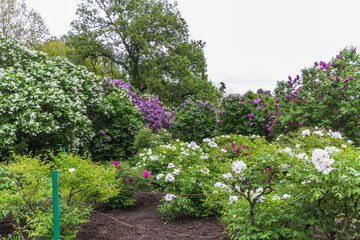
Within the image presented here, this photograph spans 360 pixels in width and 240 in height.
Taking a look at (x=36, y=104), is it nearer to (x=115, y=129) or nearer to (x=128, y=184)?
(x=128, y=184)

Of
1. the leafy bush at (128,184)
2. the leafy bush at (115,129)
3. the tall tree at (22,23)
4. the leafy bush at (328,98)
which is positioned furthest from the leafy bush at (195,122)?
the tall tree at (22,23)

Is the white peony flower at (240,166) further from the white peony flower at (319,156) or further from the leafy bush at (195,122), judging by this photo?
the leafy bush at (195,122)

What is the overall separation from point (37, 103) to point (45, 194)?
10.7ft

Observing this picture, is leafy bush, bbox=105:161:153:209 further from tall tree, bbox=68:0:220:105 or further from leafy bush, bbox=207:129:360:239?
tall tree, bbox=68:0:220:105

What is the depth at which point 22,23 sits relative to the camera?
14797 millimetres

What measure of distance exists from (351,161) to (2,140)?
Answer: 5.65 m

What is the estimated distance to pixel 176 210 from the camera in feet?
11.4

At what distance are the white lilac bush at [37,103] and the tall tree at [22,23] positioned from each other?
8349 mm

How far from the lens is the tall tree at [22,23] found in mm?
13914

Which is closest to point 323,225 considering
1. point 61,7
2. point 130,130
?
point 130,130

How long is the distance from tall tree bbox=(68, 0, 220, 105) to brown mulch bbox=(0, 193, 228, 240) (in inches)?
A: 354

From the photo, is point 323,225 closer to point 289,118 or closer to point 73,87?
point 289,118

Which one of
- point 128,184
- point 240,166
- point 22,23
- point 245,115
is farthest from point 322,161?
point 22,23

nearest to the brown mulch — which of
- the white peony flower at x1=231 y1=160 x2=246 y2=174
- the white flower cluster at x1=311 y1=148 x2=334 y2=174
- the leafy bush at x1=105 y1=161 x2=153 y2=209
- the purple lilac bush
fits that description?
the leafy bush at x1=105 y1=161 x2=153 y2=209
